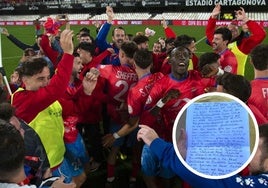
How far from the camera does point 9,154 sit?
202cm

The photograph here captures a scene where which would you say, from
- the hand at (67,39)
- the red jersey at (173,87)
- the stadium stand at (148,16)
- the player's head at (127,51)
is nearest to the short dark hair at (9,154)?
the hand at (67,39)

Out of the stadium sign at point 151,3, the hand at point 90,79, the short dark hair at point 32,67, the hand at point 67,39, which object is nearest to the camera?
the hand at point 67,39

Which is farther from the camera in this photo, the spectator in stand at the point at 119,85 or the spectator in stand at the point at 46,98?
the spectator in stand at the point at 119,85

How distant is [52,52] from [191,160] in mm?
5494

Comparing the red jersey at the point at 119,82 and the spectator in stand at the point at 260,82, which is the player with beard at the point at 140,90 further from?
the spectator in stand at the point at 260,82

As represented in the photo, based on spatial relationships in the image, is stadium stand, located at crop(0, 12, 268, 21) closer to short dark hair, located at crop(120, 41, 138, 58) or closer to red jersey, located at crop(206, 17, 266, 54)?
red jersey, located at crop(206, 17, 266, 54)

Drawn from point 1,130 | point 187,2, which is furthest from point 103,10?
point 1,130

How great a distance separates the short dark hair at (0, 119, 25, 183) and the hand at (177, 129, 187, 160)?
89cm

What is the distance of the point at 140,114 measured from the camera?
4.26 m

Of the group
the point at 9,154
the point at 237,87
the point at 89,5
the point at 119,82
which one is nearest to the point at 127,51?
the point at 119,82

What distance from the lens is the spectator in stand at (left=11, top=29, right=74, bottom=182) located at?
3.38m

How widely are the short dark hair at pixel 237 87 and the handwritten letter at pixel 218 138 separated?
4.13 feet

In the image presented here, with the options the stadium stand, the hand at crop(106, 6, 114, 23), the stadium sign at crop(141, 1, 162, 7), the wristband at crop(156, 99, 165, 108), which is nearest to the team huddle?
the wristband at crop(156, 99, 165, 108)

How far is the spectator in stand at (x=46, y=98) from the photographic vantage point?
3375 millimetres
